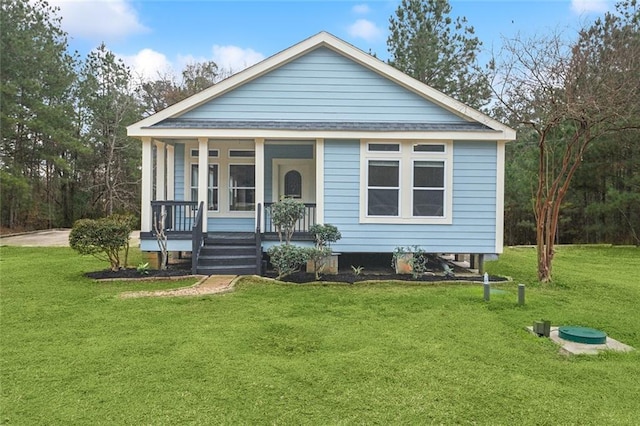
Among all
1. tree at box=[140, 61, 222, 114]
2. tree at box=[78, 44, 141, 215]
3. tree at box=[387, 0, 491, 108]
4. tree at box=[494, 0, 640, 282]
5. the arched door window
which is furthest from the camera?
tree at box=[140, 61, 222, 114]

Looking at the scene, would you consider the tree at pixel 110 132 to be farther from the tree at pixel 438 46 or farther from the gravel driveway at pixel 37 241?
the tree at pixel 438 46

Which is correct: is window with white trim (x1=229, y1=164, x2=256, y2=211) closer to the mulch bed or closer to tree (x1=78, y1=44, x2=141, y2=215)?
the mulch bed

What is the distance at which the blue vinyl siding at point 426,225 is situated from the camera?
955cm

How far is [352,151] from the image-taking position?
9.56 m

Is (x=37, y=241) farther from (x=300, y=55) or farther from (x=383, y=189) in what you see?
(x=383, y=189)

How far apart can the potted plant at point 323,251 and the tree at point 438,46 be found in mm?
14419

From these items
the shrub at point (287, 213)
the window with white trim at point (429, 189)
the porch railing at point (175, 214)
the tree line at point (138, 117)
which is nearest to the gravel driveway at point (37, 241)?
the tree line at point (138, 117)

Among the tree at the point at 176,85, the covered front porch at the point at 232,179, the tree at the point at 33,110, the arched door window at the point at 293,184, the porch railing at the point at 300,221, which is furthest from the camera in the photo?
the tree at the point at 176,85

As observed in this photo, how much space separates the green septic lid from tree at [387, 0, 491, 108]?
17.8m

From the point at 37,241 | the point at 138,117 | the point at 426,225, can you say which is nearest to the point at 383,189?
the point at 426,225

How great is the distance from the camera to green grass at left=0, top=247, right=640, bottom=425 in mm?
3162

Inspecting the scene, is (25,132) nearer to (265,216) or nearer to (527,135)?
(265,216)

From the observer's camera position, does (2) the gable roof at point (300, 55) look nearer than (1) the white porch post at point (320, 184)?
No

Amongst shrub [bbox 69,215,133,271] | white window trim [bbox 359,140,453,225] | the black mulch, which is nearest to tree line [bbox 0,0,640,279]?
white window trim [bbox 359,140,453,225]
